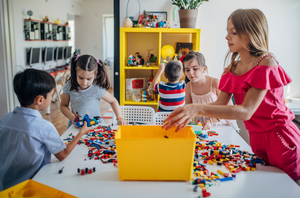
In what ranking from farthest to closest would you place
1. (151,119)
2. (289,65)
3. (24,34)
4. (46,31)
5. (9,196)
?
(46,31)
(24,34)
(289,65)
(151,119)
(9,196)

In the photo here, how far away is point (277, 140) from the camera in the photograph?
1.24 metres

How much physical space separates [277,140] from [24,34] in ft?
17.5

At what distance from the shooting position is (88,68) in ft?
6.46

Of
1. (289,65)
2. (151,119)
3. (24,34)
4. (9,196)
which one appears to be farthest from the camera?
(24,34)

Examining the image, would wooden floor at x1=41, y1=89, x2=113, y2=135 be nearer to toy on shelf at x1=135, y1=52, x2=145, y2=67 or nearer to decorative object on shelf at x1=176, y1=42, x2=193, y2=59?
toy on shelf at x1=135, y1=52, x2=145, y2=67

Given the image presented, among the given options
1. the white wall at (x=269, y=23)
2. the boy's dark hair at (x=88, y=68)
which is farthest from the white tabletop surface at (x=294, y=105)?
the boy's dark hair at (x=88, y=68)

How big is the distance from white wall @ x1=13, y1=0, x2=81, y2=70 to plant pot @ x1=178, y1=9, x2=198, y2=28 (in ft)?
10.2

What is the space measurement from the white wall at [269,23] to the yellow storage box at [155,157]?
2.39 meters

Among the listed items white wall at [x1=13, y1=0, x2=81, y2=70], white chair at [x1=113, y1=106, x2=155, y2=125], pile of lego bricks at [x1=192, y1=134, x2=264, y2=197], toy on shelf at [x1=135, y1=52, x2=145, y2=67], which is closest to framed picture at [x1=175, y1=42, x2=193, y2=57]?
toy on shelf at [x1=135, y1=52, x2=145, y2=67]

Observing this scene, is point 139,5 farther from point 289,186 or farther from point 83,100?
point 289,186

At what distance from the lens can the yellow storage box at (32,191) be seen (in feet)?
2.94

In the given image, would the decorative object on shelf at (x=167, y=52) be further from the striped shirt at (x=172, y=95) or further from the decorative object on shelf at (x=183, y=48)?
the striped shirt at (x=172, y=95)

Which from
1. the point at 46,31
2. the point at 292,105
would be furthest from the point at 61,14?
the point at 292,105

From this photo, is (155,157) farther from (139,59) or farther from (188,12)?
(139,59)
